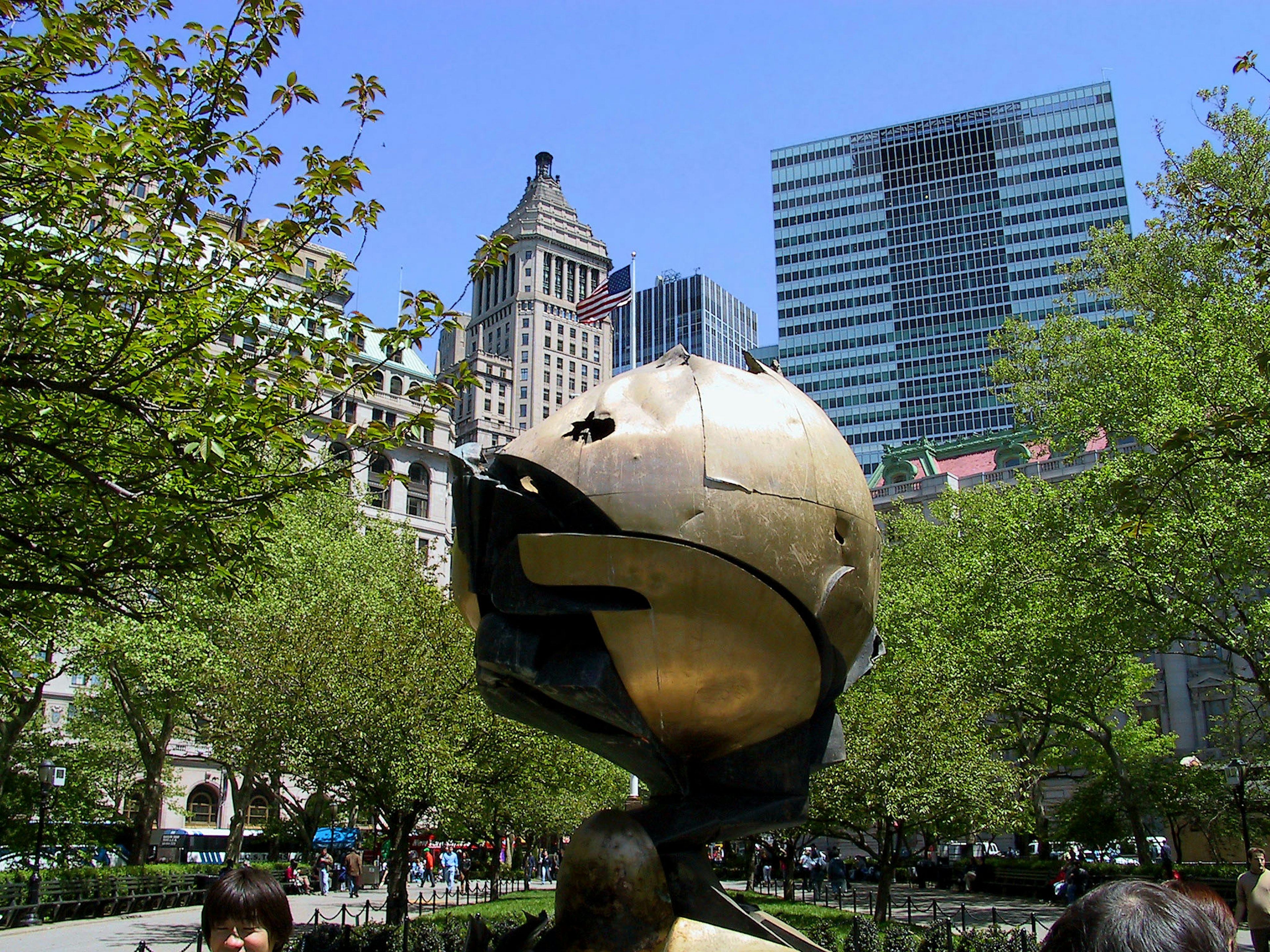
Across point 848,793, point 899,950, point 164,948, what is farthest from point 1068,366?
point 164,948

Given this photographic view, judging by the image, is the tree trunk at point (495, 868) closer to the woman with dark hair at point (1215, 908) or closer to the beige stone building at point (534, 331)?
the woman with dark hair at point (1215, 908)

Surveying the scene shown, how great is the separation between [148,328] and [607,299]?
24123 mm

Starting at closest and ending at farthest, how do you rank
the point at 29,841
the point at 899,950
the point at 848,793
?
1. the point at 899,950
2. the point at 848,793
3. the point at 29,841

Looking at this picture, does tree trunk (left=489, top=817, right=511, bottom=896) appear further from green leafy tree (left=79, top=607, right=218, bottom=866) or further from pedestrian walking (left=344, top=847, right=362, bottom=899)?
green leafy tree (left=79, top=607, right=218, bottom=866)

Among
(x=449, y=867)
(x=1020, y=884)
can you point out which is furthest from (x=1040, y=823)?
(x=449, y=867)

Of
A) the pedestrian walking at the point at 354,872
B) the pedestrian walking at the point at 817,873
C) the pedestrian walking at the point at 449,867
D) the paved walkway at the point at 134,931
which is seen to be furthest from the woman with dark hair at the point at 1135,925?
the pedestrian walking at the point at 354,872

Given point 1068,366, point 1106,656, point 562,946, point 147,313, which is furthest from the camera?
point 1068,366

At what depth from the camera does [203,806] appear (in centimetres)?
4997

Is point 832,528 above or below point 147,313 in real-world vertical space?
below

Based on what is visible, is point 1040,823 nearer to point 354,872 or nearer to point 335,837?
point 354,872

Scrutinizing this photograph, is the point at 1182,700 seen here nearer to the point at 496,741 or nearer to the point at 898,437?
the point at 496,741

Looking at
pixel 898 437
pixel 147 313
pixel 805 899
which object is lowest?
pixel 805 899

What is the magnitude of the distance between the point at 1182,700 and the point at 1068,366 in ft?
94.8

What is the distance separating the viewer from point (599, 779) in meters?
26.3
